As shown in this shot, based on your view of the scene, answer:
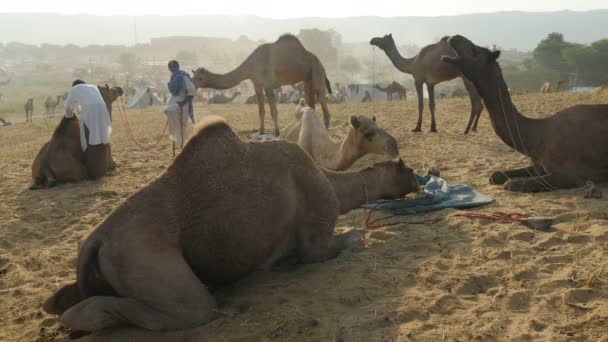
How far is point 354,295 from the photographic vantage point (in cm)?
422

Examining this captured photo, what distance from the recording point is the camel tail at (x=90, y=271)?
12.4 feet

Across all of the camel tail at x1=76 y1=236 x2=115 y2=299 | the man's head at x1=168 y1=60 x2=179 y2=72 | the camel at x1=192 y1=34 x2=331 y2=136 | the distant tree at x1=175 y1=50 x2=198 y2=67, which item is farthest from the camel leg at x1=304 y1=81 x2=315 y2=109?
the distant tree at x1=175 y1=50 x2=198 y2=67

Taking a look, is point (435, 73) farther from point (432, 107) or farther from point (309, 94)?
point (309, 94)

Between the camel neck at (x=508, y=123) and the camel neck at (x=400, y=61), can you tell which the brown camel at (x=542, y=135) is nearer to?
the camel neck at (x=508, y=123)

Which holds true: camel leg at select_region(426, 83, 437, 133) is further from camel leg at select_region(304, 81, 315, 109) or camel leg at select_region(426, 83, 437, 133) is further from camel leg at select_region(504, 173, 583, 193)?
camel leg at select_region(504, 173, 583, 193)

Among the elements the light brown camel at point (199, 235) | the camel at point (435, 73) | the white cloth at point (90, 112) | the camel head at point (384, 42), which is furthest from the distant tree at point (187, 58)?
the light brown camel at point (199, 235)

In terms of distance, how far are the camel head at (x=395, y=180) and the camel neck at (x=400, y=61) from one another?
8.42m

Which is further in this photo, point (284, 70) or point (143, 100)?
point (143, 100)

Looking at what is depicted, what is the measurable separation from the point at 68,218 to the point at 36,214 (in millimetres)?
555

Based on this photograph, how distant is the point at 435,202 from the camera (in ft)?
21.3

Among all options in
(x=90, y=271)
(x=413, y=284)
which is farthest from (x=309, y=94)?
(x=90, y=271)

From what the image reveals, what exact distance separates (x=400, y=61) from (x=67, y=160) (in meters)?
8.86

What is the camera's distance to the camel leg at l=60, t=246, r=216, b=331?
Result: 3.65 metres

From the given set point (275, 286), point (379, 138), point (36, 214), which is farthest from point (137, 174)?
point (275, 286)
